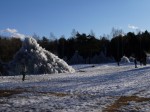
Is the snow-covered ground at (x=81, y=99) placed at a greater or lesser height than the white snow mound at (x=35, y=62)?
lesser

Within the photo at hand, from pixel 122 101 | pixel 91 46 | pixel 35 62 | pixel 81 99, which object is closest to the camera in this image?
pixel 122 101

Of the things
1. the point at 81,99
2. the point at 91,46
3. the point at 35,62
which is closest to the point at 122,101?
the point at 81,99

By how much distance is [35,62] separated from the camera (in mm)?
47531

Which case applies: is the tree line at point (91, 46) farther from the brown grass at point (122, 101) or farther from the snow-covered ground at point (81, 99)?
the brown grass at point (122, 101)

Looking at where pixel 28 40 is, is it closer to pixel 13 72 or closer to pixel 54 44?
pixel 13 72

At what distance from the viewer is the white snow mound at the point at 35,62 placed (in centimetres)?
4714

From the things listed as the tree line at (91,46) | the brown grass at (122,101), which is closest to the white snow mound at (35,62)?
the brown grass at (122,101)

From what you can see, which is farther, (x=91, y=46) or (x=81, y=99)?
(x=91, y=46)

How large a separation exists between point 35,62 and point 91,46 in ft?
196

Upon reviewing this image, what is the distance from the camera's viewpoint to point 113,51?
10819 centimetres

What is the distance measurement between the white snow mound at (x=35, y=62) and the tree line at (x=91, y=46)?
130 ft

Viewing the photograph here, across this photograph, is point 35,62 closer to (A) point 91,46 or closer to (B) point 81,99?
(B) point 81,99

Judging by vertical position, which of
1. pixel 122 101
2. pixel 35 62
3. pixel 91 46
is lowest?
pixel 122 101

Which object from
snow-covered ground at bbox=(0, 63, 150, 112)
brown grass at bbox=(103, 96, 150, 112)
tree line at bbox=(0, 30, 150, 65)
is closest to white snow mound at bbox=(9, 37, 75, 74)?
snow-covered ground at bbox=(0, 63, 150, 112)
